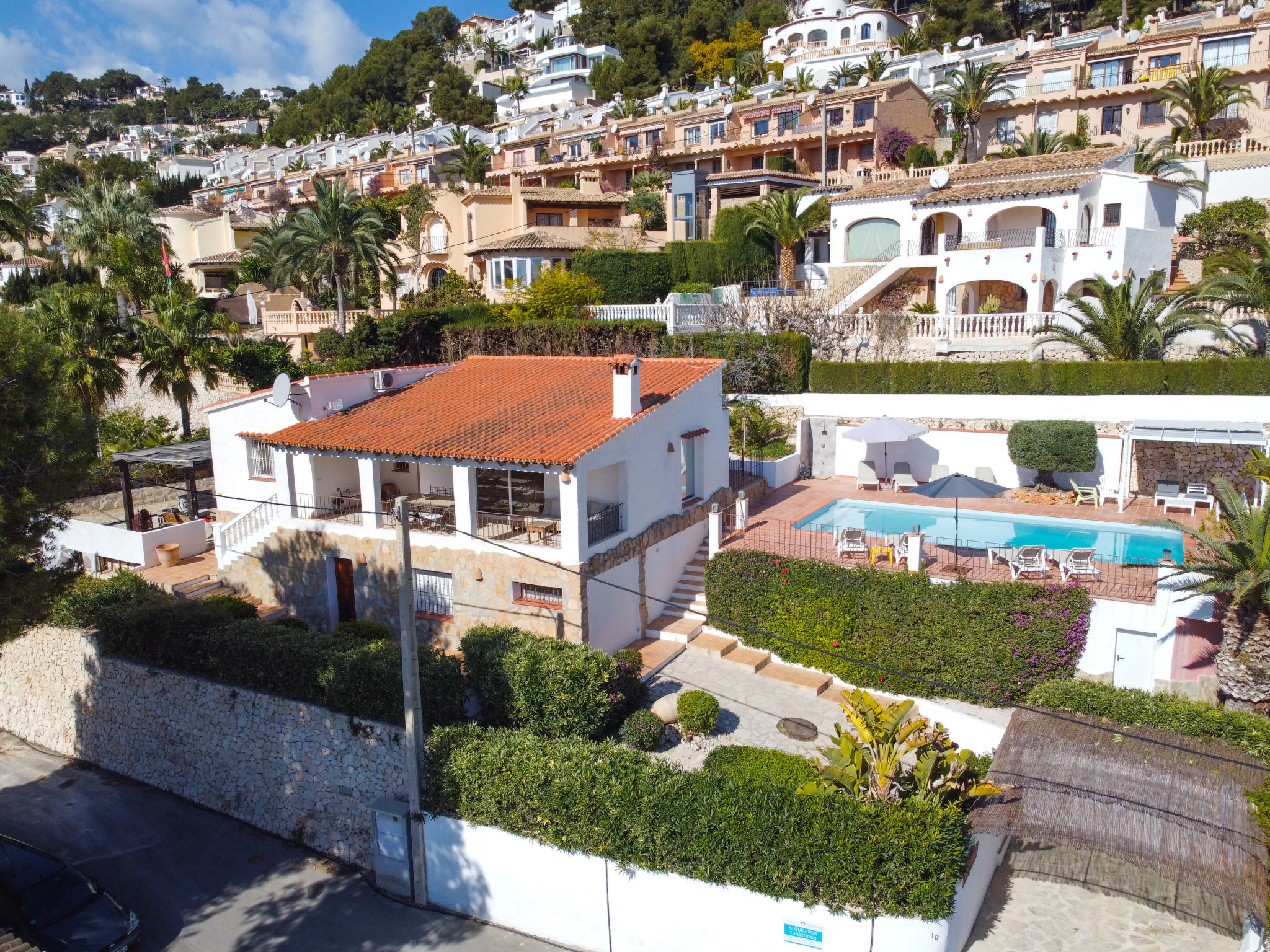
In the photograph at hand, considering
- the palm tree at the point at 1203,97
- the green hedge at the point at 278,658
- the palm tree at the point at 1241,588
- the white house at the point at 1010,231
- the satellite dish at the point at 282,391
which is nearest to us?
the palm tree at the point at 1241,588

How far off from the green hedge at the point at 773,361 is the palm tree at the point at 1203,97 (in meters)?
26.4

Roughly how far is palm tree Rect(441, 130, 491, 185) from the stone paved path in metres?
56.2

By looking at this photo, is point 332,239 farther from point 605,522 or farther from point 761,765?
point 761,765

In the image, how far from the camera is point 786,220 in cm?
4222

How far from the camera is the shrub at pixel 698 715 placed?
55.1 feet

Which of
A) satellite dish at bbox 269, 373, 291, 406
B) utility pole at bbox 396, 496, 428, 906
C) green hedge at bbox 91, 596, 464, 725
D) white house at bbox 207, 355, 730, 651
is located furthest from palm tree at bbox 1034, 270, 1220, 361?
utility pole at bbox 396, 496, 428, 906

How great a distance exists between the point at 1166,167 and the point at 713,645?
108 feet

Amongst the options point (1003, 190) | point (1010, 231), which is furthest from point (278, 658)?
point (1010, 231)

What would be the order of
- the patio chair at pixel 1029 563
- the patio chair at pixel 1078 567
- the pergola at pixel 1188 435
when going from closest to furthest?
the patio chair at pixel 1078 567, the patio chair at pixel 1029 563, the pergola at pixel 1188 435

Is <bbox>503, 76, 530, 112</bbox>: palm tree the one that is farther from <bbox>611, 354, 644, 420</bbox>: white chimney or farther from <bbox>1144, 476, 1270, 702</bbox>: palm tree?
<bbox>1144, 476, 1270, 702</bbox>: palm tree

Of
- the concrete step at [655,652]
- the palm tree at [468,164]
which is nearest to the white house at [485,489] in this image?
the concrete step at [655,652]

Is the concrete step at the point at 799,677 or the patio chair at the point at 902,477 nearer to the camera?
the concrete step at the point at 799,677

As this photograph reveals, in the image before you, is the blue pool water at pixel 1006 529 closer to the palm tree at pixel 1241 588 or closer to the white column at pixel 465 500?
the palm tree at pixel 1241 588

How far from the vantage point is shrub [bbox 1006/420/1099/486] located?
25.4m
